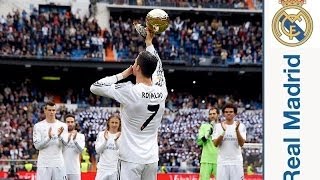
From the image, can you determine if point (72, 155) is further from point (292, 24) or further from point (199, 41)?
point (199, 41)

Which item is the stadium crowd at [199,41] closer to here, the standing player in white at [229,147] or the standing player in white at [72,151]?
the standing player in white at [72,151]

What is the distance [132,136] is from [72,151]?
22.7 feet

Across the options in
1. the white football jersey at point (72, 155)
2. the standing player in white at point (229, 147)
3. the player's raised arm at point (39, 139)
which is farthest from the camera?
the white football jersey at point (72, 155)

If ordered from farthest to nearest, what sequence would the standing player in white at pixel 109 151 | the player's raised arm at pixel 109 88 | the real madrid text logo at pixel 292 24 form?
the standing player in white at pixel 109 151, the real madrid text logo at pixel 292 24, the player's raised arm at pixel 109 88

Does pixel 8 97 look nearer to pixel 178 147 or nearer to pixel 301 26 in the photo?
pixel 178 147

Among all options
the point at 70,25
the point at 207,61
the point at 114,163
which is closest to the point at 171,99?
the point at 207,61

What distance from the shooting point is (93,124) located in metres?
32.4

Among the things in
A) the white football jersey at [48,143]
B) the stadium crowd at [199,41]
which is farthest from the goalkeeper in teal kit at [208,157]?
the stadium crowd at [199,41]

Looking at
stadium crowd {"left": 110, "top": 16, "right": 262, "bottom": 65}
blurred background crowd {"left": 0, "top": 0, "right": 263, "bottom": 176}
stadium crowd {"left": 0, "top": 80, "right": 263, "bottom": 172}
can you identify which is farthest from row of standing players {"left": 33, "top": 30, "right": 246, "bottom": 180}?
stadium crowd {"left": 110, "top": 16, "right": 262, "bottom": 65}

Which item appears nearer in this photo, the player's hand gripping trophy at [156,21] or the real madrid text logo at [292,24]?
the player's hand gripping trophy at [156,21]

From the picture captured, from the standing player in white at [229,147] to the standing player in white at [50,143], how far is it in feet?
8.71

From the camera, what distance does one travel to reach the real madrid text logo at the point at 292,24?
38.2 feet

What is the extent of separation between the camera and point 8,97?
118 feet

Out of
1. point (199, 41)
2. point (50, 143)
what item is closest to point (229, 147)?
point (50, 143)
